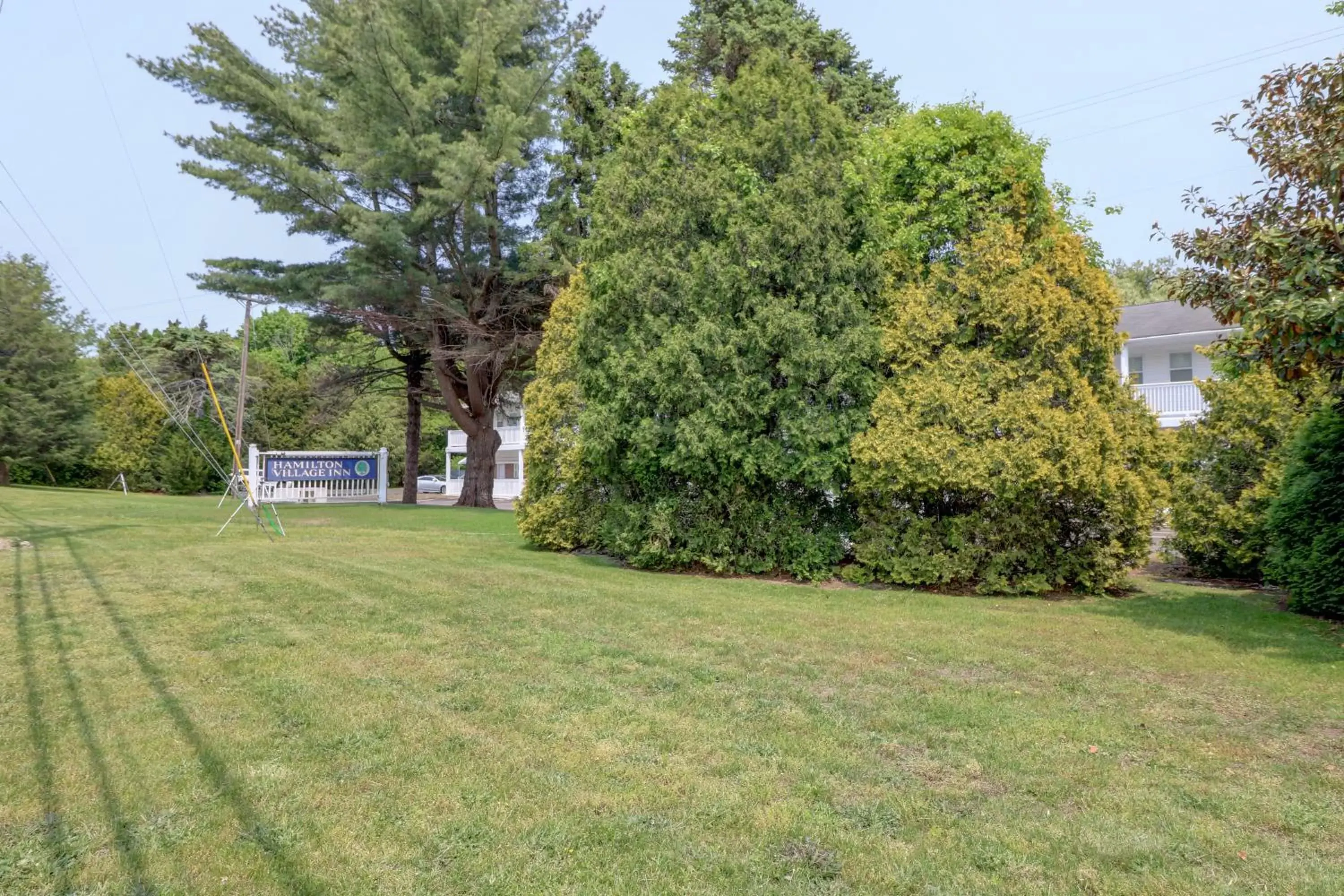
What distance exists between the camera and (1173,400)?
19828mm

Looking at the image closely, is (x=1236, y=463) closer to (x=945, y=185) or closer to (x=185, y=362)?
(x=945, y=185)

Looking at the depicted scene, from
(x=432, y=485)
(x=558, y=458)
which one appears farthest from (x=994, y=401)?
(x=432, y=485)

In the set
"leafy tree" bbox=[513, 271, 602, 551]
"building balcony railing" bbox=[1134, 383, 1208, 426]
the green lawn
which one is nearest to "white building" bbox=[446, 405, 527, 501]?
"leafy tree" bbox=[513, 271, 602, 551]

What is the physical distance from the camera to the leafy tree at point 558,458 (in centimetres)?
1246

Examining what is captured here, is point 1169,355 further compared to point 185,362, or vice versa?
point 185,362

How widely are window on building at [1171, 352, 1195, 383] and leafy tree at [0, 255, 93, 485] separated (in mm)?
35106

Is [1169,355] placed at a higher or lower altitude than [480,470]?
higher

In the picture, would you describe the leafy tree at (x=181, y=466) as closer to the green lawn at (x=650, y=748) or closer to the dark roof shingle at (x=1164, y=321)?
the green lawn at (x=650, y=748)

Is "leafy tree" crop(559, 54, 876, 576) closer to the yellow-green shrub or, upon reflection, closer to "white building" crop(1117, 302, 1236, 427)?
the yellow-green shrub

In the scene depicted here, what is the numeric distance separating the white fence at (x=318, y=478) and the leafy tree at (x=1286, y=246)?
2049 cm

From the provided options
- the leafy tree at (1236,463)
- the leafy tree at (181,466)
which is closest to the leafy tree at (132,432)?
the leafy tree at (181,466)

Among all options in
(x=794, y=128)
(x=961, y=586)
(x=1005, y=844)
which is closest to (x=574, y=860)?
(x=1005, y=844)

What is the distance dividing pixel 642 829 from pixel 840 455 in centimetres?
661

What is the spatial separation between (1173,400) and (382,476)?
20733mm
